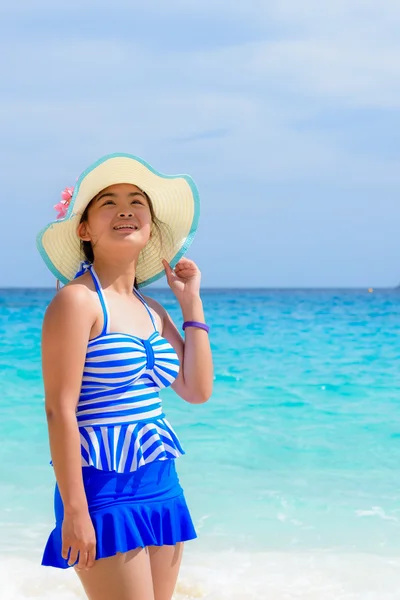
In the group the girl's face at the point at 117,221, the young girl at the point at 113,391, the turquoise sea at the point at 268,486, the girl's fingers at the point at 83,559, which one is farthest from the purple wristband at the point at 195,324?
the turquoise sea at the point at 268,486

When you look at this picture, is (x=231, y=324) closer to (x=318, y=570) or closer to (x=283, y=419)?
(x=283, y=419)

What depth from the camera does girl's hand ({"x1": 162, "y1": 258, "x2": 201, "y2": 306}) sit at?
2.89m

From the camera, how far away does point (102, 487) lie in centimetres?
238

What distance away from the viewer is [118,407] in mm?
2438

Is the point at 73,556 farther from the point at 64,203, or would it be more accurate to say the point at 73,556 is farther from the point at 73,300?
the point at 64,203

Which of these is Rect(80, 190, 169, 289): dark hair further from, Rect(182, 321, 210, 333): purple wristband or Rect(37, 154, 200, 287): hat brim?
Rect(182, 321, 210, 333): purple wristband

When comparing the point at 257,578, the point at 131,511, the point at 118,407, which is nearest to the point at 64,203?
the point at 118,407

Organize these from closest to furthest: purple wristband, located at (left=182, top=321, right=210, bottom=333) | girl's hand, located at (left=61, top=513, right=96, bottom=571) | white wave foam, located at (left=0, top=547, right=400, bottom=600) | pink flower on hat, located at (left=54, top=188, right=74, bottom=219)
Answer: girl's hand, located at (left=61, top=513, right=96, bottom=571) → pink flower on hat, located at (left=54, top=188, right=74, bottom=219) → purple wristband, located at (left=182, top=321, right=210, bottom=333) → white wave foam, located at (left=0, top=547, right=400, bottom=600)

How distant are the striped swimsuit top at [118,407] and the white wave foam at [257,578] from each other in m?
2.22

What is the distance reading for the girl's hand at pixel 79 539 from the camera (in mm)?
2287

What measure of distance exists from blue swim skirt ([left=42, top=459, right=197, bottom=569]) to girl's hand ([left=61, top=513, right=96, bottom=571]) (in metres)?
0.03

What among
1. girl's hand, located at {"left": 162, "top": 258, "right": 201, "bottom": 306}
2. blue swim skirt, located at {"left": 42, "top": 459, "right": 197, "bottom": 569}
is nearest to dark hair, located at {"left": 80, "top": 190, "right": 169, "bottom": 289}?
girl's hand, located at {"left": 162, "top": 258, "right": 201, "bottom": 306}

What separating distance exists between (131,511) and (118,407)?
0.97ft

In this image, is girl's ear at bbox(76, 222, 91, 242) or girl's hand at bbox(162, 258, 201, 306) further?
girl's hand at bbox(162, 258, 201, 306)
